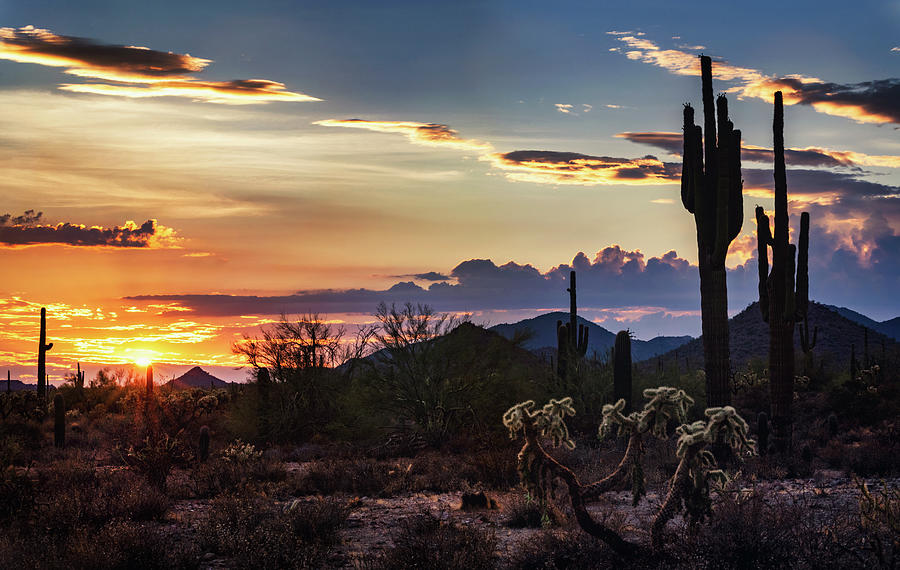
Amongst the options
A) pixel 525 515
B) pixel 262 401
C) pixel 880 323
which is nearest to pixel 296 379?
pixel 262 401

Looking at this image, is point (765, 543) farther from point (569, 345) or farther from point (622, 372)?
point (569, 345)

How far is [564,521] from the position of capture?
10.7 metres

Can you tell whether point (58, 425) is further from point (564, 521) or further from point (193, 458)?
point (564, 521)

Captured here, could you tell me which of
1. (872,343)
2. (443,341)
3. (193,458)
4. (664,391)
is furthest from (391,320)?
(872,343)

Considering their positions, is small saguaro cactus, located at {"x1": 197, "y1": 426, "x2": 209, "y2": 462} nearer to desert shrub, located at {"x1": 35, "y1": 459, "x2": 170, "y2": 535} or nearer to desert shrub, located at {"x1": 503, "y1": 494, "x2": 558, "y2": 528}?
desert shrub, located at {"x1": 35, "y1": 459, "x2": 170, "y2": 535}

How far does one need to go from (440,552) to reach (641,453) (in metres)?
2.56

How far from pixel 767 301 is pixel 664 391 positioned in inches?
738

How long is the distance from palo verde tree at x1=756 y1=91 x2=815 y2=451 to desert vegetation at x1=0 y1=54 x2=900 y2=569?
7 centimetres

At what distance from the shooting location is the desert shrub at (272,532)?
32.4ft

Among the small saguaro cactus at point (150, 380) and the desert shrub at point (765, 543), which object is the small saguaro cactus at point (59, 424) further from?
the desert shrub at point (765, 543)

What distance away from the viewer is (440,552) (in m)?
9.29

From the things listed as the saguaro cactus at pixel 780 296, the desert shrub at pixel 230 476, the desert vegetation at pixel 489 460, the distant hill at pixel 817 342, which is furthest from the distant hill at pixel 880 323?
the desert shrub at pixel 230 476

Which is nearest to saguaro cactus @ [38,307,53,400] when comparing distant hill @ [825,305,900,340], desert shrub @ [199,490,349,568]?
desert shrub @ [199,490,349,568]

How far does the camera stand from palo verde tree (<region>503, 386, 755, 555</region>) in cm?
862
